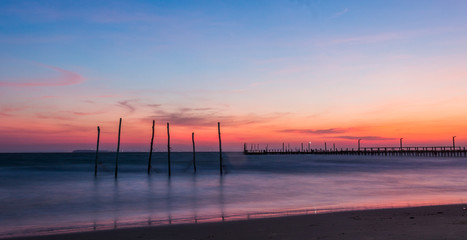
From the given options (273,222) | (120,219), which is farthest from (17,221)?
(273,222)

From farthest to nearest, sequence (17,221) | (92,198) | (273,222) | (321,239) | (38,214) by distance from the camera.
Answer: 1. (92,198)
2. (38,214)
3. (17,221)
4. (273,222)
5. (321,239)

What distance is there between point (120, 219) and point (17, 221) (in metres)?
3.50

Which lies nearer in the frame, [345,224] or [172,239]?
[172,239]

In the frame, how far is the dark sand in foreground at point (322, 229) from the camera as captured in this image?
858 centimetres

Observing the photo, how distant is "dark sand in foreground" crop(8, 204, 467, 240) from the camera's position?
28.1 feet

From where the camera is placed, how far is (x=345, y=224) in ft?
33.9

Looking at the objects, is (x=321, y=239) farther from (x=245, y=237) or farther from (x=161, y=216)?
(x=161, y=216)

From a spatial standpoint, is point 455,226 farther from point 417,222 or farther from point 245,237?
point 245,237

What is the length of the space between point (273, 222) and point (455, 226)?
174 inches

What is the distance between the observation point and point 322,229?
31.4ft

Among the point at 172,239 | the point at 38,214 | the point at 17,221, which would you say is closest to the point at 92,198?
the point at 38,214

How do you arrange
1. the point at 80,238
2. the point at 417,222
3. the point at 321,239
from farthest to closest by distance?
the point at 417,222 < the point at 80,238 < the point at 321,239

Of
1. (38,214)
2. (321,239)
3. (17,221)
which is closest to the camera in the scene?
(321,239)

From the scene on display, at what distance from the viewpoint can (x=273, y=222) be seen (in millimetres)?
11188
